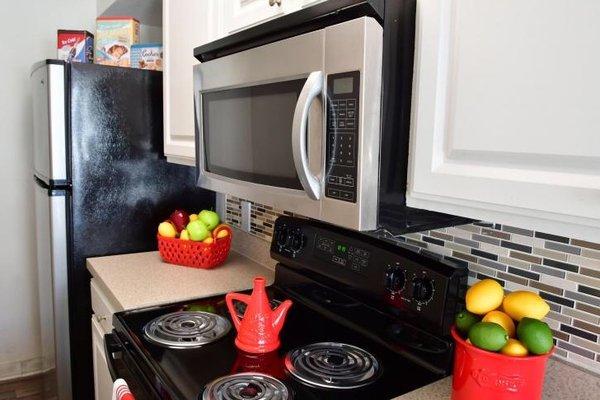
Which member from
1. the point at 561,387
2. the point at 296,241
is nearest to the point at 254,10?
the point at 296,241

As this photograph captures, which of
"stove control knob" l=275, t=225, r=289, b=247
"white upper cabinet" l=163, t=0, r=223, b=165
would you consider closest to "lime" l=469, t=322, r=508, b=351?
"stove control knob" l=275, t=225, r=289, b=247

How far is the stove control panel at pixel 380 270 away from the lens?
0.97 m

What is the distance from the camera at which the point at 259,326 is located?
3.50 feet

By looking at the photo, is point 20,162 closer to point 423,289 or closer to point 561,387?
point 423,289

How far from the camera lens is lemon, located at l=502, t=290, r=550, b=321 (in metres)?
0.79

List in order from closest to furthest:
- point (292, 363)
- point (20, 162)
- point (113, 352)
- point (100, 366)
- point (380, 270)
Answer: point (292, 363) → point (380, 270) → point (113, 352) → point (100, 366) → point (20, 162)

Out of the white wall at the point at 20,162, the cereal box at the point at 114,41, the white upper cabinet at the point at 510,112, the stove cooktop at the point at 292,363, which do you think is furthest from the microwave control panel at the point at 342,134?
the white wall at the point at 20,162

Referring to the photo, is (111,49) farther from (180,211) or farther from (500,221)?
(500,221)

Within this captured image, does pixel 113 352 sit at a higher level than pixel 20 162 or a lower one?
lower

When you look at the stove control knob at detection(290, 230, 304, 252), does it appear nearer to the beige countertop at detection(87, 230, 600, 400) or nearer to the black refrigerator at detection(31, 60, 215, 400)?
the beige countertop at detection(87, 230, 600, 400)

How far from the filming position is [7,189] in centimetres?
241

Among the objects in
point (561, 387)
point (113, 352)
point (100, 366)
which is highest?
point (561, 387)

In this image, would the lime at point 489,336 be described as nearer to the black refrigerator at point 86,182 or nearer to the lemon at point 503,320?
the lemon at point 503,320

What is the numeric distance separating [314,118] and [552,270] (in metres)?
0.54
